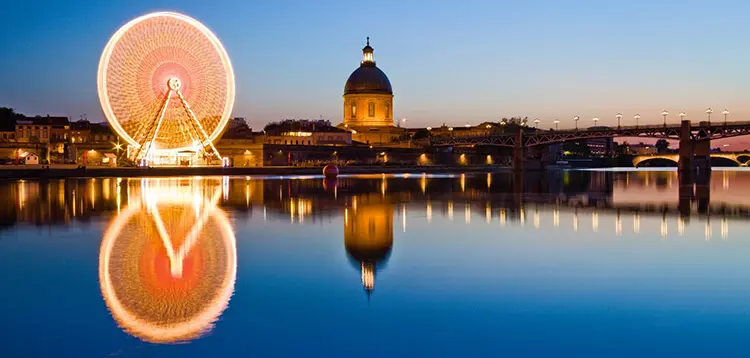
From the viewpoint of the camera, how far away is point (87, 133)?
400 feet

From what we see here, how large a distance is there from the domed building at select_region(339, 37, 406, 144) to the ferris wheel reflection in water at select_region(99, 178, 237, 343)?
387ft

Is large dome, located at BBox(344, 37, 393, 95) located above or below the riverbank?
above

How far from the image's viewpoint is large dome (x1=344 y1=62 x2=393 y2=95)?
5704 inches

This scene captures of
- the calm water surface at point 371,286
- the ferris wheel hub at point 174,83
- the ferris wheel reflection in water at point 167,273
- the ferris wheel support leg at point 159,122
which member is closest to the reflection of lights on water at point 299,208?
the calm water surface at point 371,286

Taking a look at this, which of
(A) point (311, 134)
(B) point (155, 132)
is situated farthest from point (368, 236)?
(A) point (311, 134)

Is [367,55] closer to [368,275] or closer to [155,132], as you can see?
[155,132]

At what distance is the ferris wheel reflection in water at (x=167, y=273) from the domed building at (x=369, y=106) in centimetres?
11782

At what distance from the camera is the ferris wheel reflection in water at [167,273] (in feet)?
36.9

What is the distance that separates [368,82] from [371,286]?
133 meters

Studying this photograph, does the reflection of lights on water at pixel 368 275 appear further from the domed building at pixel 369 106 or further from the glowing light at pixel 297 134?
the domed building at pixel 369 106

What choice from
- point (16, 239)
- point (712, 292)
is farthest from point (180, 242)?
point (712, 292)

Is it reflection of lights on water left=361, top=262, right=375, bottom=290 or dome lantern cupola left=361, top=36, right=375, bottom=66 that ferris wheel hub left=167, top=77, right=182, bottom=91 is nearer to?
reflection of lights on water left=361, top=262, right=375, bottom=290

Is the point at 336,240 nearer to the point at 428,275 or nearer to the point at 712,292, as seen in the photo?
the point at 428,275

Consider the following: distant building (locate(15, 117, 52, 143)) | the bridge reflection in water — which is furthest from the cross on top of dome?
the bridge reflection in water
